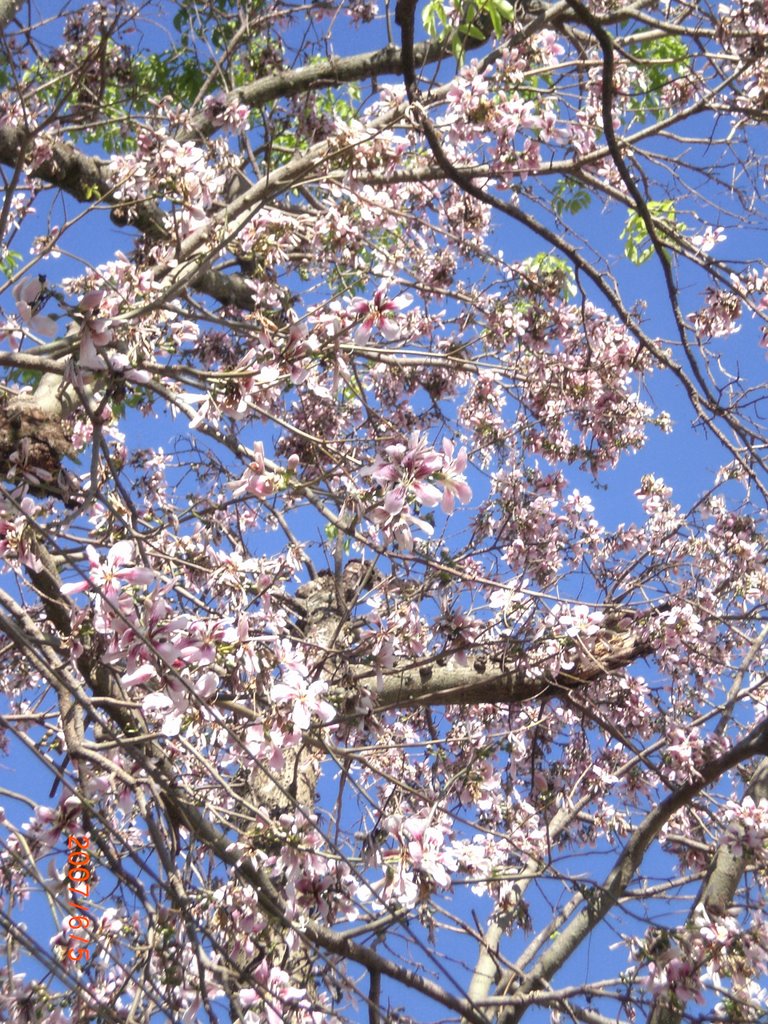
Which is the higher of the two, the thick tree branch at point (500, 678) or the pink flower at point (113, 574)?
the thick tree branch at point (500, 678)

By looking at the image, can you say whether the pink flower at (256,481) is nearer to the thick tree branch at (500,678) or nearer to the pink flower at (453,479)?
the pink flower at (453,479)

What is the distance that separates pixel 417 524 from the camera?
221 centimetres

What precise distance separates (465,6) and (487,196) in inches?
24.2

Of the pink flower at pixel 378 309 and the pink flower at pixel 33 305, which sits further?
the pink flower at pixel 378 309

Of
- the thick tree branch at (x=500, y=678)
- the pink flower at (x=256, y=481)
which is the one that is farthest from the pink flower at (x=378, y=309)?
the thick tree branch at (x=500, y=678)

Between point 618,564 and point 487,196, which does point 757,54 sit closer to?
point 487,196

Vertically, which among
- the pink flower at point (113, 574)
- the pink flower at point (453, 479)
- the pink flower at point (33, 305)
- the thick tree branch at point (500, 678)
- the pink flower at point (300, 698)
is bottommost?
the pink flower at point (300, 698)
